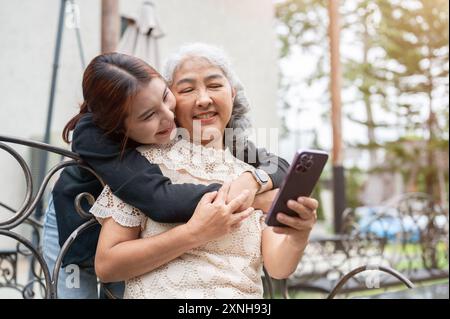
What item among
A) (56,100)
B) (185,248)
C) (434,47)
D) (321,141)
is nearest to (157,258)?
(185,248)

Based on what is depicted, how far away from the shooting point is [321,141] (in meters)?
17.7

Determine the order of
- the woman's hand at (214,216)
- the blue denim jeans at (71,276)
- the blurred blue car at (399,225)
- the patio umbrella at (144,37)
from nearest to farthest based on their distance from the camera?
the woman's hand at (214,216)
the blue denim jeans at (71,276)
the patio umbrella at (144,37)
the blurred blue car at (399,225)

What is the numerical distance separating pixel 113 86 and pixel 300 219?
1.69ft

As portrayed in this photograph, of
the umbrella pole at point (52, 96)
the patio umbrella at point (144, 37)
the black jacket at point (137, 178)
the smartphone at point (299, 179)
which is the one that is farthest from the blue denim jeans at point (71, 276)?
the patio umbrella at point (144, 37)

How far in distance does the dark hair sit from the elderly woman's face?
0.10 meters

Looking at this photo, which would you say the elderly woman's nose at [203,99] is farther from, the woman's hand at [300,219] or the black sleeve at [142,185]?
the woman's hand at [300,219]

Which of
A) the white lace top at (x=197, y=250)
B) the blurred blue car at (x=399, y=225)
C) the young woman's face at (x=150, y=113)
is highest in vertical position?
the young woman's face at (x=150, y=113)

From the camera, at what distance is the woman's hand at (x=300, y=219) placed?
1177mm

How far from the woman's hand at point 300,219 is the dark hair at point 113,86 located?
41 centimetres

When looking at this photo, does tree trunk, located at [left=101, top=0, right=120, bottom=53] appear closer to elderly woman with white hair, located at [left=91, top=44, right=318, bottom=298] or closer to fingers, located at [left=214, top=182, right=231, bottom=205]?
elderly woman with white hair, located at [left=91, top=44, right=318, bottom=298]

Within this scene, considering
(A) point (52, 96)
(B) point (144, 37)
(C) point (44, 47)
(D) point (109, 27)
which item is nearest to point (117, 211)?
(D) point (109, 27)

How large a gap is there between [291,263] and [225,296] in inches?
7.1

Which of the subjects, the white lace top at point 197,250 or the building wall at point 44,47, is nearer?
the white lace top at point 197,250
